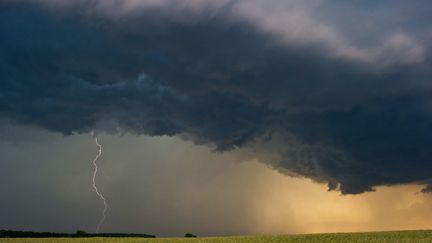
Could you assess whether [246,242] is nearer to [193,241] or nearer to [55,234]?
[193,241]

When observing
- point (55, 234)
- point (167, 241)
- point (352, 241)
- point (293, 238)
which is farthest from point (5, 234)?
point (352, 241)

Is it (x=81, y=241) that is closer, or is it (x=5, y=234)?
(x=81, y=241)

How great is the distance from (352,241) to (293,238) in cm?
766

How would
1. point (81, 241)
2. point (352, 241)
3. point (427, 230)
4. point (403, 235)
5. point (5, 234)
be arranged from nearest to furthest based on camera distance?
point (352, 241) < point (403, 235) < point (427, 230) < point (81, 241) < point (5, 234)

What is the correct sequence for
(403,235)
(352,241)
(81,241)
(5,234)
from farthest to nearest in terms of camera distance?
(5,234) < (81,241) < (403,235) < (352,241)

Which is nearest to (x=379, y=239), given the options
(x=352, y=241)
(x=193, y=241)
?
(x=352, y=241)

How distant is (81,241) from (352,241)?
33.7 metres

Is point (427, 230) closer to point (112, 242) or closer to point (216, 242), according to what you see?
point (216, 242)

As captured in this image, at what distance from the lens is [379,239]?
55.8 m

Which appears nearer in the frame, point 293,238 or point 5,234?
point 293,238

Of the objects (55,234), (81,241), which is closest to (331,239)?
(81,241)

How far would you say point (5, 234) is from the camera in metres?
94.8

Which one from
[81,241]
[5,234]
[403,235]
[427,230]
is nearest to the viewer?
[403,235]

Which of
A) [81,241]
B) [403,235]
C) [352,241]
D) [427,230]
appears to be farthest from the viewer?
[81,241]
